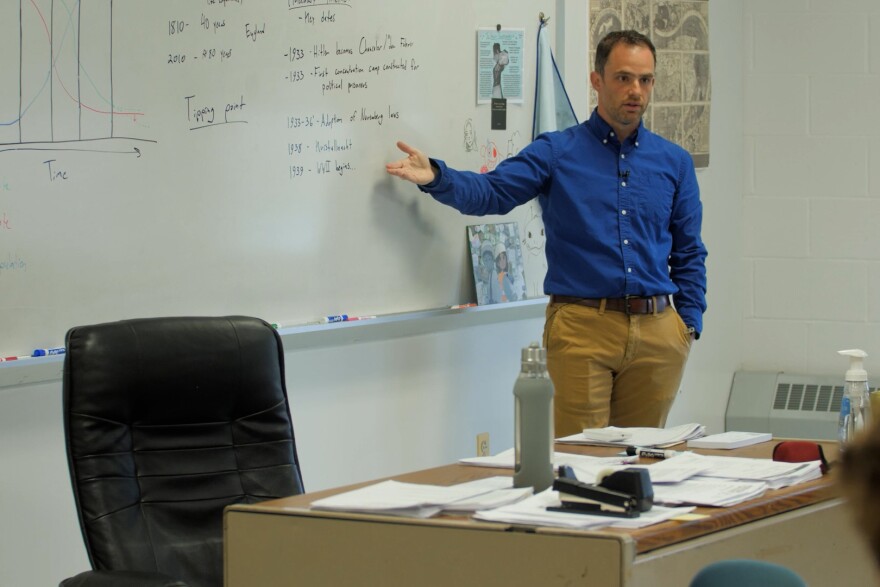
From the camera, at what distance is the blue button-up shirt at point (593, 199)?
3.49 metres

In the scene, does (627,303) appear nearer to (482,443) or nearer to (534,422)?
(482,443)

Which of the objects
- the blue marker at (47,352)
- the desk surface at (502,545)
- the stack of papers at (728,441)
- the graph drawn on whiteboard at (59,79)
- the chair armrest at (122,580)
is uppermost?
the graph drawn on whiteboard at (59,79)

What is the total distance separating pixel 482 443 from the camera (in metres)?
3.99

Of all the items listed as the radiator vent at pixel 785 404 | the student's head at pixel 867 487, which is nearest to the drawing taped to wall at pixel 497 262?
the radiator vent at pixel 785 404

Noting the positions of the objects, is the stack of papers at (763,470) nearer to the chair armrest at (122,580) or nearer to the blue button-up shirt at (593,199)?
the chair armrest at (122,580)

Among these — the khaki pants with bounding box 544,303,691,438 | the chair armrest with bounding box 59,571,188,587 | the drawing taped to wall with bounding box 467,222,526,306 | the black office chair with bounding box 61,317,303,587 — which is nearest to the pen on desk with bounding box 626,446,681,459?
the black office chair with bounding box 61,317,303,587

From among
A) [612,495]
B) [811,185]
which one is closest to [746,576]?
[612,495]

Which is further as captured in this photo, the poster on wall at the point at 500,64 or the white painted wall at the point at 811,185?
the white painted wall at the point at 811,185

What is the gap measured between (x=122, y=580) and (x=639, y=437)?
43.3 inches

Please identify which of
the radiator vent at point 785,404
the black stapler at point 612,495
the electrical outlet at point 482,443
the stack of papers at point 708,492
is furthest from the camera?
the radiator vent at point 785,404

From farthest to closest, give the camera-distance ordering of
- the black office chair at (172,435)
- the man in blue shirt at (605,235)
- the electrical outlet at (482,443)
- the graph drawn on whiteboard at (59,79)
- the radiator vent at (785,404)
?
the radiator vent at (785,404), the electrical outlet at (482,443), the man in blue shirt at (605,235), the graph drawn on whiteboard at (59,79), the black office chair at (172,435)

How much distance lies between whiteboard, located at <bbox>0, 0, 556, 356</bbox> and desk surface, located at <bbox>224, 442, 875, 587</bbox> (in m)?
1.00

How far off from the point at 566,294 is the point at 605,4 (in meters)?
1.44

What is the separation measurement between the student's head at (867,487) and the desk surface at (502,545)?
0.99 meters
